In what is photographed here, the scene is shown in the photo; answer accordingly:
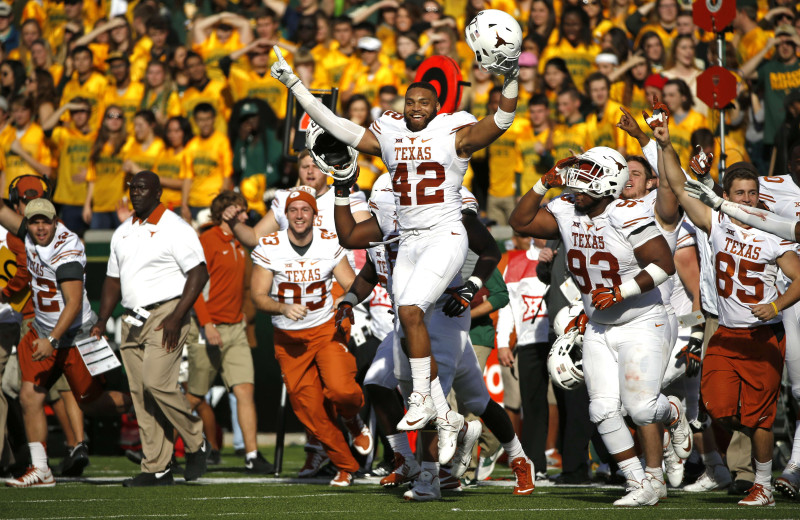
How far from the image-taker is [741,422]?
787 centimetres

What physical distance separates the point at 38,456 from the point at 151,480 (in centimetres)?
103

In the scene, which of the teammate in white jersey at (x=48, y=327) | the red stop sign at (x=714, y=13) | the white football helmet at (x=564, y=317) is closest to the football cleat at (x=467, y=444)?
the white football helmet at (x=564, y=317)

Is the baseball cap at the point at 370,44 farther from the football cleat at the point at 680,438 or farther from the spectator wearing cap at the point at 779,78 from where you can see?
the football cleat at the point at 680,438

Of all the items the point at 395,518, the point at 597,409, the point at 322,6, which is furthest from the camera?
the point at 322,6

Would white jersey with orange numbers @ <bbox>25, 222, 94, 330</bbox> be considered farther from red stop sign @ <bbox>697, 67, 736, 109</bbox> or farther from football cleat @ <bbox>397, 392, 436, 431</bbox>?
red stop sign @ <bbox>697, 67, 736, 109</bbox>

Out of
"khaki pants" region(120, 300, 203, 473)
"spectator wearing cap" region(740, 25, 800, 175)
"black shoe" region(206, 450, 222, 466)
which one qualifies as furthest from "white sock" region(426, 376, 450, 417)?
"spectator wearing cap" region(740, 25, 800, 175)

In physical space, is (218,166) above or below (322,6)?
below

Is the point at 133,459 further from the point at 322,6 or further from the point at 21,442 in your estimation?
the point at 322,6

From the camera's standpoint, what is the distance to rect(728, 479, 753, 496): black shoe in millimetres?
8414

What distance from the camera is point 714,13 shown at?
10.1 meters

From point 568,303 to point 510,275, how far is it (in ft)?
4.96

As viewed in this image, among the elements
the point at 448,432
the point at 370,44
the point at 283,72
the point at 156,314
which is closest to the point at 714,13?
the point at 283,72

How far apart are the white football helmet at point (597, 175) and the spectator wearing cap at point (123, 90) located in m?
9.42

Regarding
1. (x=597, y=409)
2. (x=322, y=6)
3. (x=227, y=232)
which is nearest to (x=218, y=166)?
(x=227, y=232)
